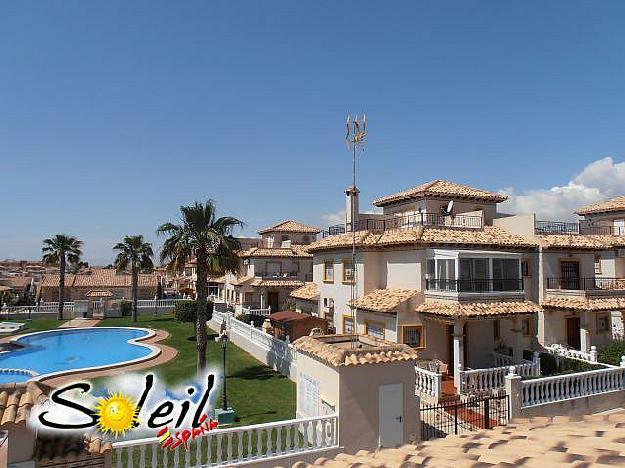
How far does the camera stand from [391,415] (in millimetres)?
11680

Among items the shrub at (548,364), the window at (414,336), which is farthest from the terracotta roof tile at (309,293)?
the shrub at (548,364)

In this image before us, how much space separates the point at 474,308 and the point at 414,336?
137 inches

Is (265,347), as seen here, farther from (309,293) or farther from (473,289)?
(473,289)

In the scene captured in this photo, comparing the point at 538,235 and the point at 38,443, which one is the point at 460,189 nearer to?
the point at 538,235


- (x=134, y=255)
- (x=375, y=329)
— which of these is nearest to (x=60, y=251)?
(x=134, y=255)

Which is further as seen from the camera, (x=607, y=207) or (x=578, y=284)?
(x=607, y=207)

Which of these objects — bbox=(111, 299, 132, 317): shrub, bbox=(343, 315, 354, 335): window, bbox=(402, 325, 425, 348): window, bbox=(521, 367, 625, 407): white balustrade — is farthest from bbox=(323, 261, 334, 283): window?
bbox=(111, 299, 132, 317): shrub

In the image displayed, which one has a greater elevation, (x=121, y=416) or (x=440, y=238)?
(x=440, y=238)

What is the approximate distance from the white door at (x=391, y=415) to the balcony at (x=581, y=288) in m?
A: 17.2

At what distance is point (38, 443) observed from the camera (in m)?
6.82

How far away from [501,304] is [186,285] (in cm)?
6081

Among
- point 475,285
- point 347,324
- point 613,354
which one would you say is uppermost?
point 475,285

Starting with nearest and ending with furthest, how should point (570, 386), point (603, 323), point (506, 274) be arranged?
point (570, 386) < point (506, 274) < point (603, 323)

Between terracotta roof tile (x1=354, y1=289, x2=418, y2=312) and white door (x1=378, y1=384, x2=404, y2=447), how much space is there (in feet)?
28.6
